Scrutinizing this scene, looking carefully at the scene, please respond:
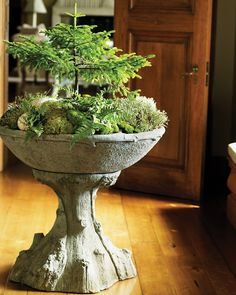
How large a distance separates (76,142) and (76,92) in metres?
0.38

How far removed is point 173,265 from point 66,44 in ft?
4.13

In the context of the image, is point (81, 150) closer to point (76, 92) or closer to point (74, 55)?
point (76, 92)

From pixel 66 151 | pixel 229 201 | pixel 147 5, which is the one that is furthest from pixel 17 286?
pixel 147 5

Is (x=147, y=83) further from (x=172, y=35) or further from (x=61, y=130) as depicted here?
(x=61, y=130)

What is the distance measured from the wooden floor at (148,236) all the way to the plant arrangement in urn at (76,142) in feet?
0.41

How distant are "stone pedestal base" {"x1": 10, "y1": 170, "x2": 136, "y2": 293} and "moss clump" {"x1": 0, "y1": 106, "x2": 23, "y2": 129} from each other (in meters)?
0.25

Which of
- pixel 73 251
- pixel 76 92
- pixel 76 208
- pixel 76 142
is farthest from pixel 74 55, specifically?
pixel 73 251

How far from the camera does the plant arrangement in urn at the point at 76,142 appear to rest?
3.20 metres

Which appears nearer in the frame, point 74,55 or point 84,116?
point 84,116

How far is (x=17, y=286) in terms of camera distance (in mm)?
3461

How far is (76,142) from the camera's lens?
3.14 m

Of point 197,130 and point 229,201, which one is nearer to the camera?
point 229,201

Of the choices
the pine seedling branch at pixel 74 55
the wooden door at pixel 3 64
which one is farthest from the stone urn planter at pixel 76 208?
the wooden door at pixel 3 64

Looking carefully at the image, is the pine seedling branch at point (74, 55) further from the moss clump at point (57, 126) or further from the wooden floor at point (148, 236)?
the wooden floor at point (148, 236)
